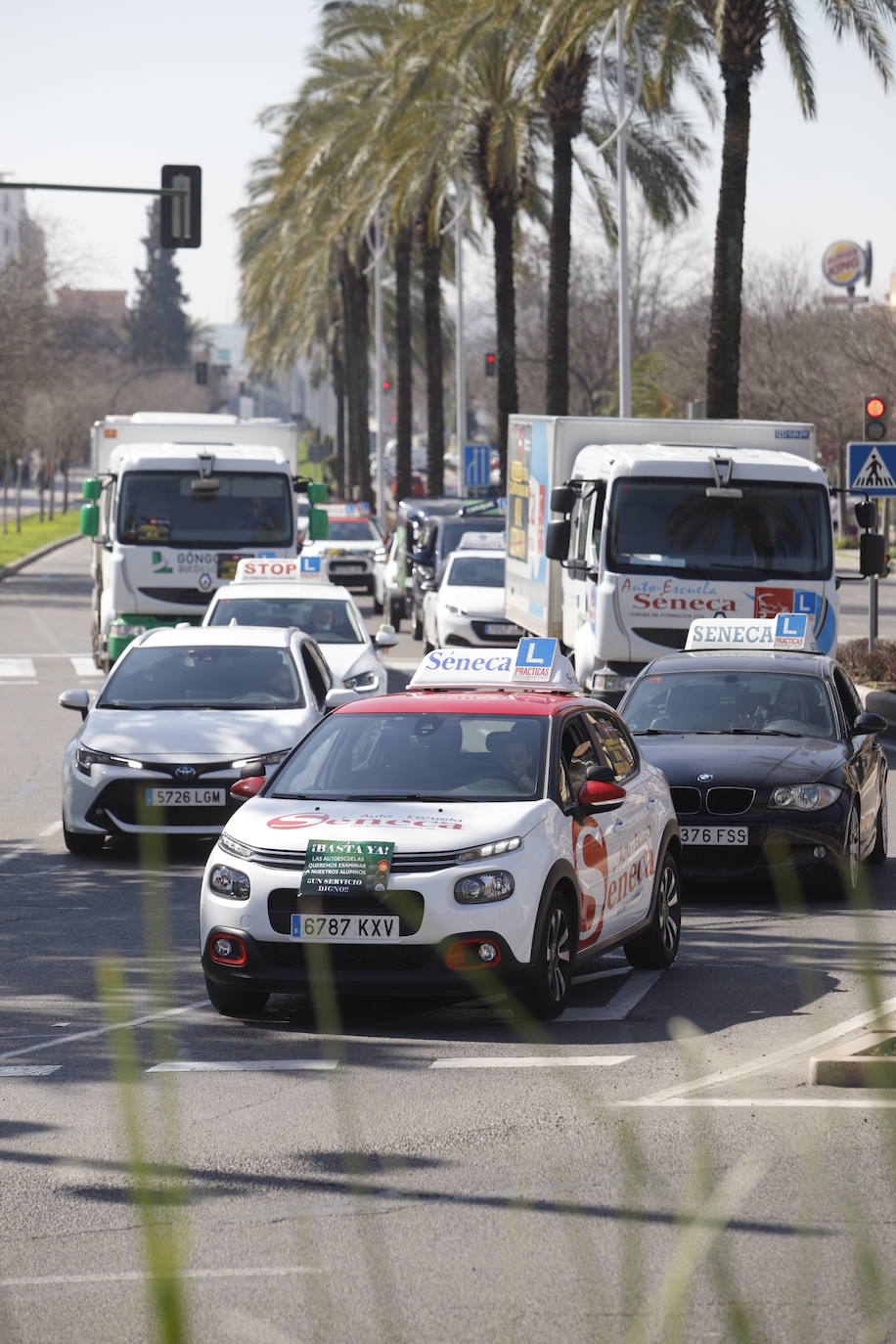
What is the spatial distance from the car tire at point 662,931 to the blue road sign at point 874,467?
649 inches

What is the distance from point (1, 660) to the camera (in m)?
30.5

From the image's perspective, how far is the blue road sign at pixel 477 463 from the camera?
59.7 meters

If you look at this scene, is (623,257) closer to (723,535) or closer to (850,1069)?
(723,535)

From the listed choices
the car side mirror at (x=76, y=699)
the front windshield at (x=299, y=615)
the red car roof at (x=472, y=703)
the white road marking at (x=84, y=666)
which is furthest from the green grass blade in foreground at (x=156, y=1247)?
the white road marking at (x=84, y=666)

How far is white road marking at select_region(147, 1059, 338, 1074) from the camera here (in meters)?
8.07

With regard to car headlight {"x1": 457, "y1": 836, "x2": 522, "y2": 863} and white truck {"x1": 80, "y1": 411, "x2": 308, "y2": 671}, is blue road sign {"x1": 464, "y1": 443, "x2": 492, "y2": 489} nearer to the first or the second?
white truck {"x1": 80, "y1": 411, "x2": 308, "y2": 671}

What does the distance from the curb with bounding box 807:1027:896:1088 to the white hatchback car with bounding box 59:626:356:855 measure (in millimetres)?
7210

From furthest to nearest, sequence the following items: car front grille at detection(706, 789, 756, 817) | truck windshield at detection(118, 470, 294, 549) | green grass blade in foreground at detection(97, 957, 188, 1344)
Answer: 1. truck windshield at detection(118, 470, 294, 549)
2. car front grille at detection(706, 789, 756, 817)
3. green grass blade in foreground at detection(97, 957, 188, 1344)

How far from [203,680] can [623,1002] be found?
672 cm

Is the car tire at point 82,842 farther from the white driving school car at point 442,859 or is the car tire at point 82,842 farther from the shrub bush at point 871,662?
the shrub bush at point 871,662

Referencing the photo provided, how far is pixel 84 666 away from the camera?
1174 inches

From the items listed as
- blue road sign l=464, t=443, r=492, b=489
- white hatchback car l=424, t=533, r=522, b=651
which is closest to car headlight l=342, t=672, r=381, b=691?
white hatchback car l=424, t=533, r=522, b=651

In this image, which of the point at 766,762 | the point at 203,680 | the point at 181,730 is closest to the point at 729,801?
the point at 766,762

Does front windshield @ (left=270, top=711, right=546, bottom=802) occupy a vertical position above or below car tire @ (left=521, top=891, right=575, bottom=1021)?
above
